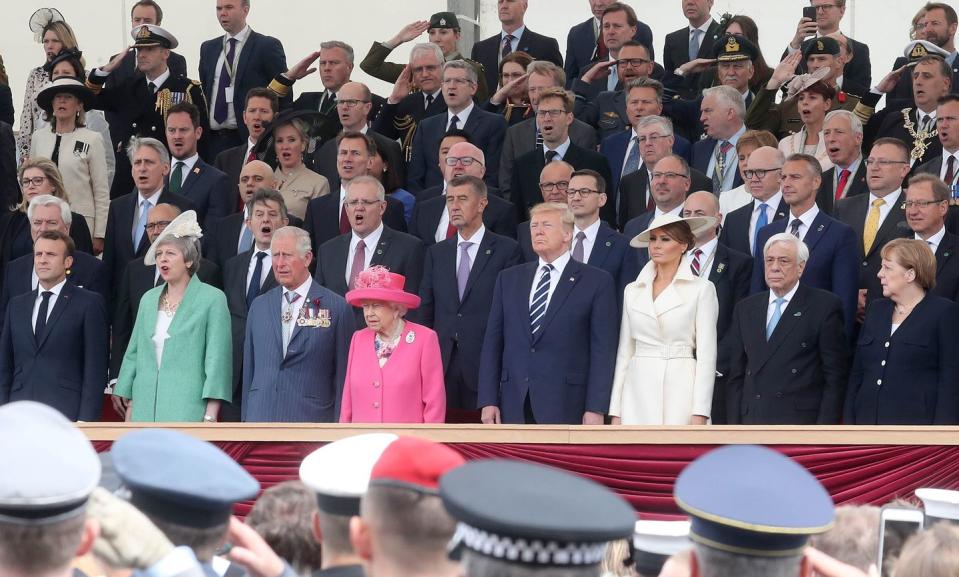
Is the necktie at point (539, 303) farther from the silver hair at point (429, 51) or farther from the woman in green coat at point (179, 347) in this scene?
the silver hair at point (429, 51)

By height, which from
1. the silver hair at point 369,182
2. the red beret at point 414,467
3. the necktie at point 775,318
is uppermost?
the silver hair at point 369,182

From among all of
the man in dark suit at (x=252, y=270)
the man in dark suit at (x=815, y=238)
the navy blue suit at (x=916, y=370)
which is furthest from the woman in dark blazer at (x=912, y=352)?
the man in dark suit at (x=252, y=270)

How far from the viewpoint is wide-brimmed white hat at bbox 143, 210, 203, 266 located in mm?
7820

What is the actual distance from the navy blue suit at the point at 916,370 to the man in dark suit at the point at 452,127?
3.25 meters

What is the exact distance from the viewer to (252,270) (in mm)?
8125

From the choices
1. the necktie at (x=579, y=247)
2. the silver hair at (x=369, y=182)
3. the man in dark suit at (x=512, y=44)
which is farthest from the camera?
the man in dark suit at (x=512, y=44)

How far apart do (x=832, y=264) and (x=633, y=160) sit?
1.90m

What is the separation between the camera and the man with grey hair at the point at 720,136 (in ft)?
29.5

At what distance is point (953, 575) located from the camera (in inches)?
97.4

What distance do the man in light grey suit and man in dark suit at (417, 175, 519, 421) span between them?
532 mm

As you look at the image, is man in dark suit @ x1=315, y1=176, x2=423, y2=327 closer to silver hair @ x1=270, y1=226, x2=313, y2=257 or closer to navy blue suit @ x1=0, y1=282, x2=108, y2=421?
silver hair @ x1=270, y1=226, x2=313, y2=257

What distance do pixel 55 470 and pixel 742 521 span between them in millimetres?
906

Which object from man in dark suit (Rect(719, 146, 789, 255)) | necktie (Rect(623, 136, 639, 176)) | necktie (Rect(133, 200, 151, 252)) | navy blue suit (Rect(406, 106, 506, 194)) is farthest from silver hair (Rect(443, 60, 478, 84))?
man in dark suit (Rect(719, 146, 789, 255))

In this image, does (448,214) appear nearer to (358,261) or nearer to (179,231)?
(358,261)
